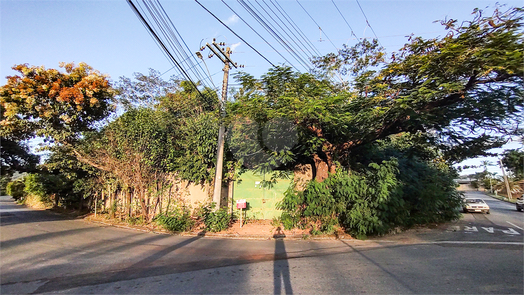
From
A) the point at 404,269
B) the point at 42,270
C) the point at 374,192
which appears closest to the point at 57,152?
the point at 42,270

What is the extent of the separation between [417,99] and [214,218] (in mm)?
7885

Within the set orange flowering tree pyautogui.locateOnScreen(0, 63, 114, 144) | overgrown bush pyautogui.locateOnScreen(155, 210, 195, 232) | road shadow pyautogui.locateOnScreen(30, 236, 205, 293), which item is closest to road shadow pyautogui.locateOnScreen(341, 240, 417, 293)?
road shadow pyautogui.locateOnScreen(30, 236, 205, 293)

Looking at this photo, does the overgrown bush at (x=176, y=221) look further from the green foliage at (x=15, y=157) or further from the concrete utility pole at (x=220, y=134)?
the green foliage at (x=15, y=157)

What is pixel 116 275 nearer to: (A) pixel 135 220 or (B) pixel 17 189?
(A) pixel 135 220

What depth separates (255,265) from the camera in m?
6.21

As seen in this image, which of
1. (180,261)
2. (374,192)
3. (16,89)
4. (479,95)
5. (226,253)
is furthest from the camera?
(16,89)

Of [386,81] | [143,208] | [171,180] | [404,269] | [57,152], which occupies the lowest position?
[404,269]

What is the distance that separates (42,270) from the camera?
19.0ft

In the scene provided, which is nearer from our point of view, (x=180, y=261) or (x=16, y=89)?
(x=180, y=261)

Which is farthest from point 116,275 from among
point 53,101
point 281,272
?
point 53,101

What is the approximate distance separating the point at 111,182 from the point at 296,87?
32.0ft

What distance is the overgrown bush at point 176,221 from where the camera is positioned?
10852mm

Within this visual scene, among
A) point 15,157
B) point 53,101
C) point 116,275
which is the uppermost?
point 53,101

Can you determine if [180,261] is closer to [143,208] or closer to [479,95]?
[143,208]
